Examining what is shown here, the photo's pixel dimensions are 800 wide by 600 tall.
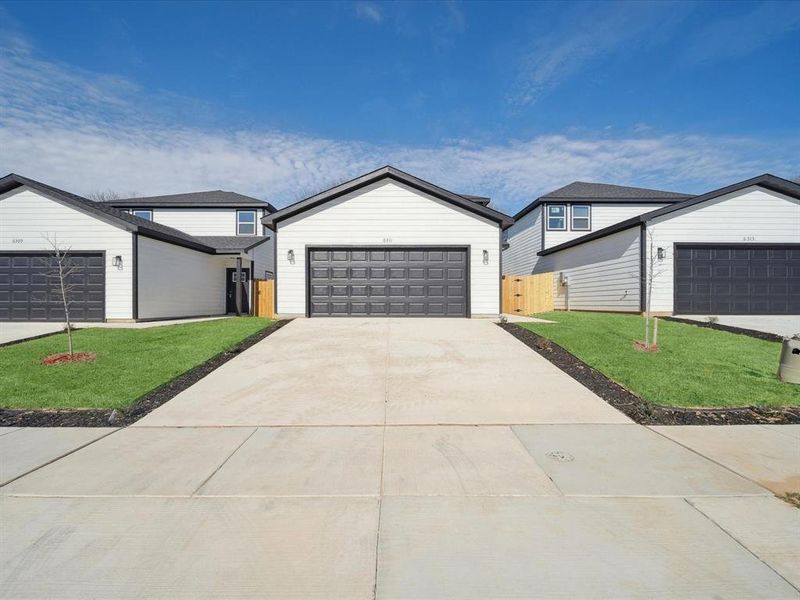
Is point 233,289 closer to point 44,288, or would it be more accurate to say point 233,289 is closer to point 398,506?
point 44,288

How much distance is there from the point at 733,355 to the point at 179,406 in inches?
407

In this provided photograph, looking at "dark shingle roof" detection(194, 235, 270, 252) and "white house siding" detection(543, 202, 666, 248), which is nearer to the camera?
"dark shingle roof" detection(194, 235, 270, 252)

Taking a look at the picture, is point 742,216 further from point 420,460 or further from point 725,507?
point 420,460

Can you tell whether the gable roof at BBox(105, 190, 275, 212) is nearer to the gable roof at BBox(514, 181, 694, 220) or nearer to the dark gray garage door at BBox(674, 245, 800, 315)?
the gable roof at BBox(514, 181, 694, 220)

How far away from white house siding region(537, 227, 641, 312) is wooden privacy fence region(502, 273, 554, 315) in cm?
153

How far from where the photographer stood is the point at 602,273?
16672mm

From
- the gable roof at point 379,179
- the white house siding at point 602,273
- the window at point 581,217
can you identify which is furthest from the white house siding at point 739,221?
the window at point 581,217

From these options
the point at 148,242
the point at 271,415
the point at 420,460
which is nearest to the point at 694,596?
the point at 420,460

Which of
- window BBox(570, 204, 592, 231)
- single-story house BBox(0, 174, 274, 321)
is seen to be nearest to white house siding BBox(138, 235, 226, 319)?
single-story house BBox(0, 174, 274, 321)

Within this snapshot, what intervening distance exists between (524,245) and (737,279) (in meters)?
11.7

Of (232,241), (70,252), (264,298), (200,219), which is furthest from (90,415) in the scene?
(200,219)

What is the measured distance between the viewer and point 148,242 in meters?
14.3

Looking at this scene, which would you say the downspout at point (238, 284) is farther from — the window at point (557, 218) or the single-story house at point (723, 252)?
the single-story house at point (723, 252)

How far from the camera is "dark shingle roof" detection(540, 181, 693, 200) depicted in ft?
70.2
